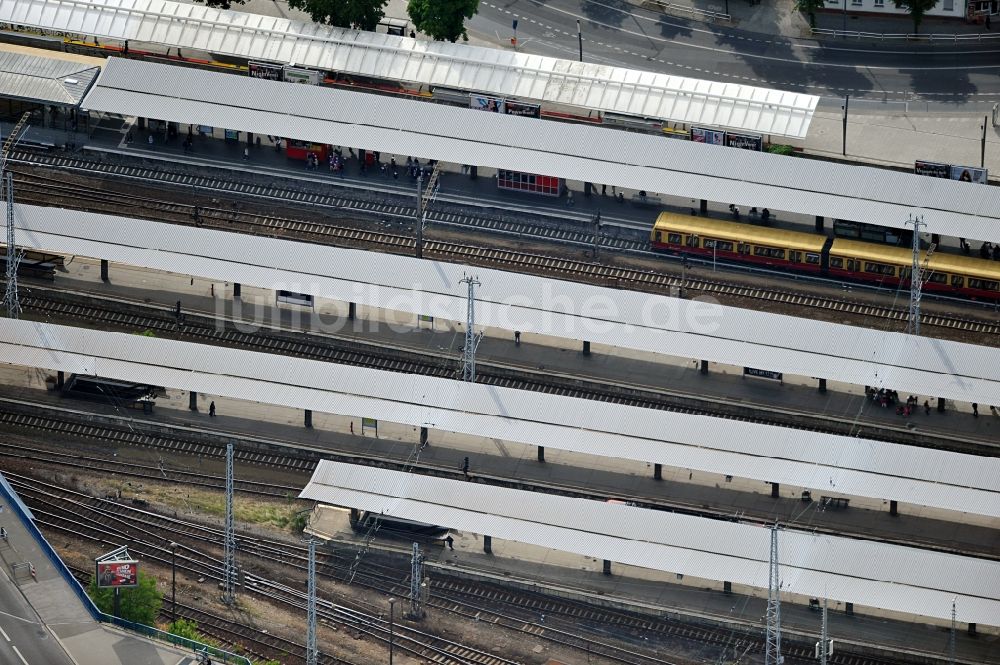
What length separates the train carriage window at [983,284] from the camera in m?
190

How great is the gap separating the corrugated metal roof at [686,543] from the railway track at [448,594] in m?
3.83

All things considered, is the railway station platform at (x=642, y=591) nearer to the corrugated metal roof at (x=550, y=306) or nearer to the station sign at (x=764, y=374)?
the corrugated metal roof at (x=550, y=306)

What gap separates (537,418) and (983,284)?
37.5 m

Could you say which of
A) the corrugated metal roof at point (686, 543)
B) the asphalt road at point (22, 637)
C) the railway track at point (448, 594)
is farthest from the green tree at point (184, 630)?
the corrugated metal roof at point (686, 543)

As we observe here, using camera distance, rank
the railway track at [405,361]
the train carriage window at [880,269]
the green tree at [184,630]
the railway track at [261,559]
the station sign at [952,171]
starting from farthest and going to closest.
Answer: the station sign at [952,171] → the train carriage window at [880,269] → the railway track at [405,361] → the railway track at [261,559] → the green tree at [184,630]

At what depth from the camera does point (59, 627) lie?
543ft

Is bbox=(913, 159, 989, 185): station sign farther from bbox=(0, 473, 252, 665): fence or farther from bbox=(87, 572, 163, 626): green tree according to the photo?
bbox=(87, 572, 163, 626): green tree

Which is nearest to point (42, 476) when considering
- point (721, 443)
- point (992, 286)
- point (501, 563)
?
point (501, 563)

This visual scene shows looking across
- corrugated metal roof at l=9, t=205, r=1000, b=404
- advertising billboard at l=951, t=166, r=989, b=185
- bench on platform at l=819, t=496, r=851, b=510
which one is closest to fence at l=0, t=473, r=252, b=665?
corrugated metal roof at l=9, t=205, r=1000, b=404

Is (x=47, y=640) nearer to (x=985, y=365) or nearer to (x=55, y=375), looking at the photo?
(x=55, y=375)

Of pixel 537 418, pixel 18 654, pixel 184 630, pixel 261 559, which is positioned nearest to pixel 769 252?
pixel 537 418

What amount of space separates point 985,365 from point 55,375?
7196 cm

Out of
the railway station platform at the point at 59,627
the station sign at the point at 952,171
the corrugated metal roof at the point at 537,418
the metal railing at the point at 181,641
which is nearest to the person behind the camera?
the railway station platform at the point at 59,627

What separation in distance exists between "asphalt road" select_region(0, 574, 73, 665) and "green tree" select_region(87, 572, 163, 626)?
15.3ft
